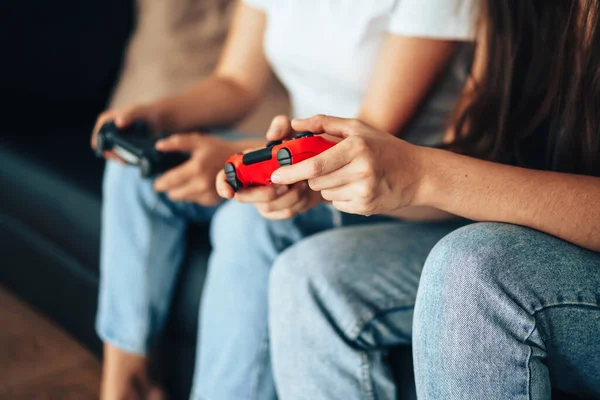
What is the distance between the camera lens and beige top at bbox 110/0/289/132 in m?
1.21

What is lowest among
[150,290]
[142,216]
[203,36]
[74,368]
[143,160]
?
[74,368]

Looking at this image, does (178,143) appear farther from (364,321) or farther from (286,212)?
(364,321)

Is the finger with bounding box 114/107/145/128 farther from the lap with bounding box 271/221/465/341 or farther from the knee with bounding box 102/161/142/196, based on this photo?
the lap with bounding box 271/221/465/341

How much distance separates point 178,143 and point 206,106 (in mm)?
204

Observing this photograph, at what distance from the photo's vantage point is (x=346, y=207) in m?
0.56

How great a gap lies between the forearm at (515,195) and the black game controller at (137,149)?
1.21 feet

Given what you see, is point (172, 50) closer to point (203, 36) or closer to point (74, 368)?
point (203, 36)

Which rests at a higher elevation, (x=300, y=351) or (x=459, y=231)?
(x=459, y=231)

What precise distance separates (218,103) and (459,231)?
559 mm

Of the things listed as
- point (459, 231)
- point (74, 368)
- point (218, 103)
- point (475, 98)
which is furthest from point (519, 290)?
point (74, 368)

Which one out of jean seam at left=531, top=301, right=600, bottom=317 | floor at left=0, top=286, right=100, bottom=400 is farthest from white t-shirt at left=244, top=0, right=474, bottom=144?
floor at left=0, top=286, right=100, bottom=400

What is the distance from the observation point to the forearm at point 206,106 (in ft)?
3.09

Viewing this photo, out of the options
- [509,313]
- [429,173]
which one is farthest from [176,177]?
[509,313]

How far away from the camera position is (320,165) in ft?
1.67
